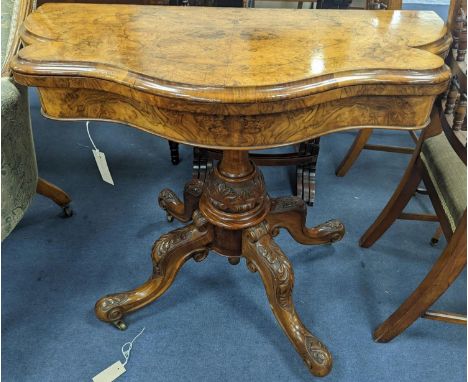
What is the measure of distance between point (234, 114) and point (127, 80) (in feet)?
0.56

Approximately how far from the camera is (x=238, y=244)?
3.54ft

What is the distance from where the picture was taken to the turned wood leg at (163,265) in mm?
1058

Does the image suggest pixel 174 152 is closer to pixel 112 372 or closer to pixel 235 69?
pixel 112 372

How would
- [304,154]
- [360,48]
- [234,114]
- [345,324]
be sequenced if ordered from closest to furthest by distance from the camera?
[234,114], [360,48], [345,324], [304,154]

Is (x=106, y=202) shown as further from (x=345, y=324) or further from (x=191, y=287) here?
(x=345, y=324)

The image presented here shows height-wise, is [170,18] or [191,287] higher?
[170,18]

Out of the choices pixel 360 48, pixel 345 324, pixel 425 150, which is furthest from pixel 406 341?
pixel 360 48

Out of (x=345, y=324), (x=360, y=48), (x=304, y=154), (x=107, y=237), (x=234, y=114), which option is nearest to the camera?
(x=234, y=114)

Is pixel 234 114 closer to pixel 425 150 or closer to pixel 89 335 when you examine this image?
pixel 425 150

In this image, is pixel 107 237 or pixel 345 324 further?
pixel 107 237

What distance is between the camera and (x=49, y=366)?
1016 mm

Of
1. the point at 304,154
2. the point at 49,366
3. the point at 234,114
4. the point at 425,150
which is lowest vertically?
the point at 49,366

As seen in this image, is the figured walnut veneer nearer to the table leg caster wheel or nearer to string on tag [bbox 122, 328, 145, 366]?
string on tag [bbox 122, 328, 145, 366]

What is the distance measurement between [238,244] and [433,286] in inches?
18.6
